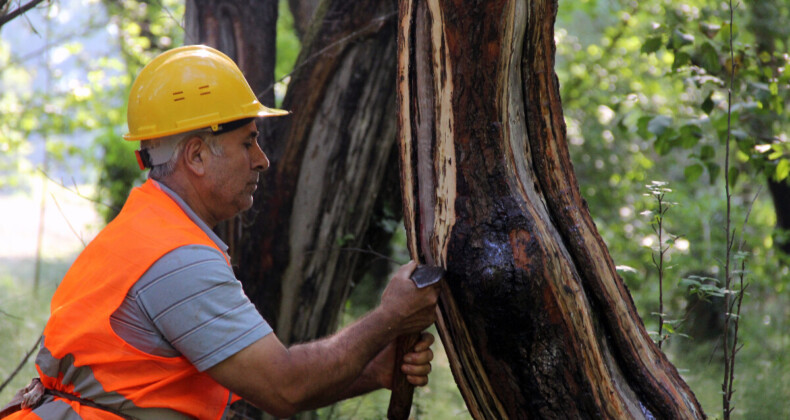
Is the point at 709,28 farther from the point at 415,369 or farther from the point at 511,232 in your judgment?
the point at 415,369

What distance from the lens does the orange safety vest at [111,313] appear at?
6.25ft

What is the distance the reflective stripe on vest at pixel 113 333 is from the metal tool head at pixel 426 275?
2.05ft

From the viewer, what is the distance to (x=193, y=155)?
2.24 m

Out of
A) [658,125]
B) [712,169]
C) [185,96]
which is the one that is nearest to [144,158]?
[185,96]

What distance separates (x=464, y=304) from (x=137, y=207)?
1040 millimetres

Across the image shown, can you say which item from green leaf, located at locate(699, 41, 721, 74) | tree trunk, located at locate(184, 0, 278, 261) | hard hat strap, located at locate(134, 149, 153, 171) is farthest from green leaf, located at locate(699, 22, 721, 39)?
hard hat strap, located at locate(134, 149, 153, 171)

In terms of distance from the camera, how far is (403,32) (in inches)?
92.4

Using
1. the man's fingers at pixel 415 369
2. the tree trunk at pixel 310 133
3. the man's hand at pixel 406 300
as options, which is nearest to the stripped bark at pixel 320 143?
the tree trunk at pixel 310 133

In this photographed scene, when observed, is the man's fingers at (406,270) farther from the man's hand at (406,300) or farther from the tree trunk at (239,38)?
the tree trunk at (239,38)

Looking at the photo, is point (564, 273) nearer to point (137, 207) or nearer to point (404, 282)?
point (404, 282)

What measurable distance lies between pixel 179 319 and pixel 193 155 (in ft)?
1.99

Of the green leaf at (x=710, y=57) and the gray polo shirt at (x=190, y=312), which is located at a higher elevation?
the green leaf at (x=710, y=57)

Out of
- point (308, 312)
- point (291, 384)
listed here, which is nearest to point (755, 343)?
point (308, 312)

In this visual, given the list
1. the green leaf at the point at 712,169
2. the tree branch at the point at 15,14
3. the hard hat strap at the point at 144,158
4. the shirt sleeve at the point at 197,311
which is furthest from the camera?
the green leaf at the point at 712,169
